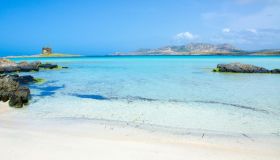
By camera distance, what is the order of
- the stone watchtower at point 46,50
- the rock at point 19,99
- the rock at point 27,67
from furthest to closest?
the stone watchtower at point 46,50 → the rock at point 27,67 → the rock at point 19,99

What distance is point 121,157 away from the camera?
20.3 feet

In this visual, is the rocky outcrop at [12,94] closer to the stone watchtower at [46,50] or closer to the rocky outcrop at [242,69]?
the rocky outcrop at [242,69]

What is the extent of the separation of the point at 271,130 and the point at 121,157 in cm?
544

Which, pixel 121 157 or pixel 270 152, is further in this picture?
pixel 270 152

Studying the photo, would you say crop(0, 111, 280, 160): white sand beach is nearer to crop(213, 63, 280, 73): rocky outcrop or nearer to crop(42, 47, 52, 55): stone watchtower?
crop(213, 63, 280, 73): rocky outcrop

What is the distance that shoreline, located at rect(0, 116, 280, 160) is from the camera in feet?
20.7

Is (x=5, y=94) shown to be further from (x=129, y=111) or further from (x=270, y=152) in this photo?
(x=270, y=152)

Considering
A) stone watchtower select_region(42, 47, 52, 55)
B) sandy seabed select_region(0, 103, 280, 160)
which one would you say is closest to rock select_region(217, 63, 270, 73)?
sandy seabed select_region(0, 103, 280, 160)

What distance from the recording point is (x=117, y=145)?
277 inches

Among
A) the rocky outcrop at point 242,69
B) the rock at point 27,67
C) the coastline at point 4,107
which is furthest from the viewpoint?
the rock at point 27,67

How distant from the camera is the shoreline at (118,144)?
6312mm

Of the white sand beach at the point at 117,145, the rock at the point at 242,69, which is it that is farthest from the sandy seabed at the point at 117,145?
the rock at the point at 242,69

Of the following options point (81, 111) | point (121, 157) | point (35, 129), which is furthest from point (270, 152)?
point (81, 111)

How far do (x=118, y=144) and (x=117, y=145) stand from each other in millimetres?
96
